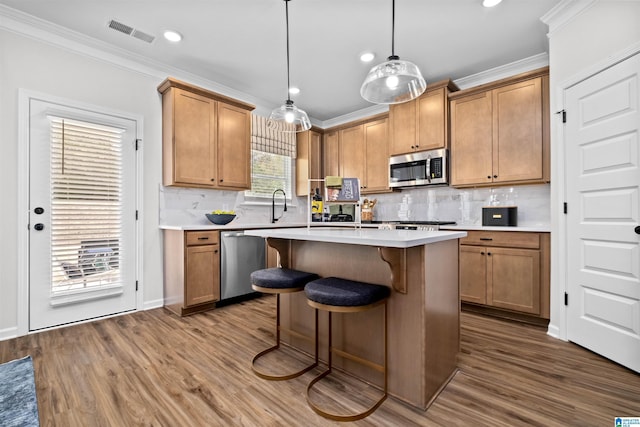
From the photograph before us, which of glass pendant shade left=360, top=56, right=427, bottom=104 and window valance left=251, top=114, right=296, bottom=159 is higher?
window valance left=251, top=114, right=296, bottom=159

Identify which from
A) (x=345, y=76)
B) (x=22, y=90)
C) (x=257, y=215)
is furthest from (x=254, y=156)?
(x=22, y=90)

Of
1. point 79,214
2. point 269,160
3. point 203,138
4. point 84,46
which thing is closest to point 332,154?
point 269,160

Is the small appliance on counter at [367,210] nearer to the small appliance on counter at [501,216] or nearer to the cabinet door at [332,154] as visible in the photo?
the cabinet door at [332,154]

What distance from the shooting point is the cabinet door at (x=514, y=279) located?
288 centimetres

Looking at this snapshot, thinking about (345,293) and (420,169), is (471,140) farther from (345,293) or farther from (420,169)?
(345,293)

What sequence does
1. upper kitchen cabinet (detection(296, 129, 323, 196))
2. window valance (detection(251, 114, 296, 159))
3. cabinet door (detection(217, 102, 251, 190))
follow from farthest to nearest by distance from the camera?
upper kitchen cabinet (detection(296, 129, 323, 196)) < window valance (detection(251, 114, 296, 159)) < cabinet door (detection(217, 102, 251, 190))

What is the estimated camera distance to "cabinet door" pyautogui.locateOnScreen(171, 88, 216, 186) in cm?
345

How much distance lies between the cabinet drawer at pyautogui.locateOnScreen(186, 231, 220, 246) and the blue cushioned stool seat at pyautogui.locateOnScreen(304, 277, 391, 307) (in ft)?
6.35

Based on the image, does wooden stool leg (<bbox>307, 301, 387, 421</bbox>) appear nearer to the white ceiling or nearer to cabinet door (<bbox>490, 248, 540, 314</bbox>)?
cabinet door (<bbox>490, 248, 540, 314</bbox>)

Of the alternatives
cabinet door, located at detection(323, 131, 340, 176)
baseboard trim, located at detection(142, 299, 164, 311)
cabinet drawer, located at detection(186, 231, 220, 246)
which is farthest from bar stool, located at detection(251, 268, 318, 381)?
cabinet door, located at detection(323, 131, 340, 176)

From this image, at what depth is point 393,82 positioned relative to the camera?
2033 millimetres

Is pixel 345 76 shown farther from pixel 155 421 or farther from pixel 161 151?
pixel 155 421

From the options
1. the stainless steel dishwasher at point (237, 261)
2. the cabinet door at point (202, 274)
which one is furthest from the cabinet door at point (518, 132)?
Result: the cabinet door at point (202, 274)

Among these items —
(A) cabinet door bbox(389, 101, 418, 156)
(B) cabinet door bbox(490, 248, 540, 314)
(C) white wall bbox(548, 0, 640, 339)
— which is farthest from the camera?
(A) cabinet door bbox(389, 101, 418, 156)
